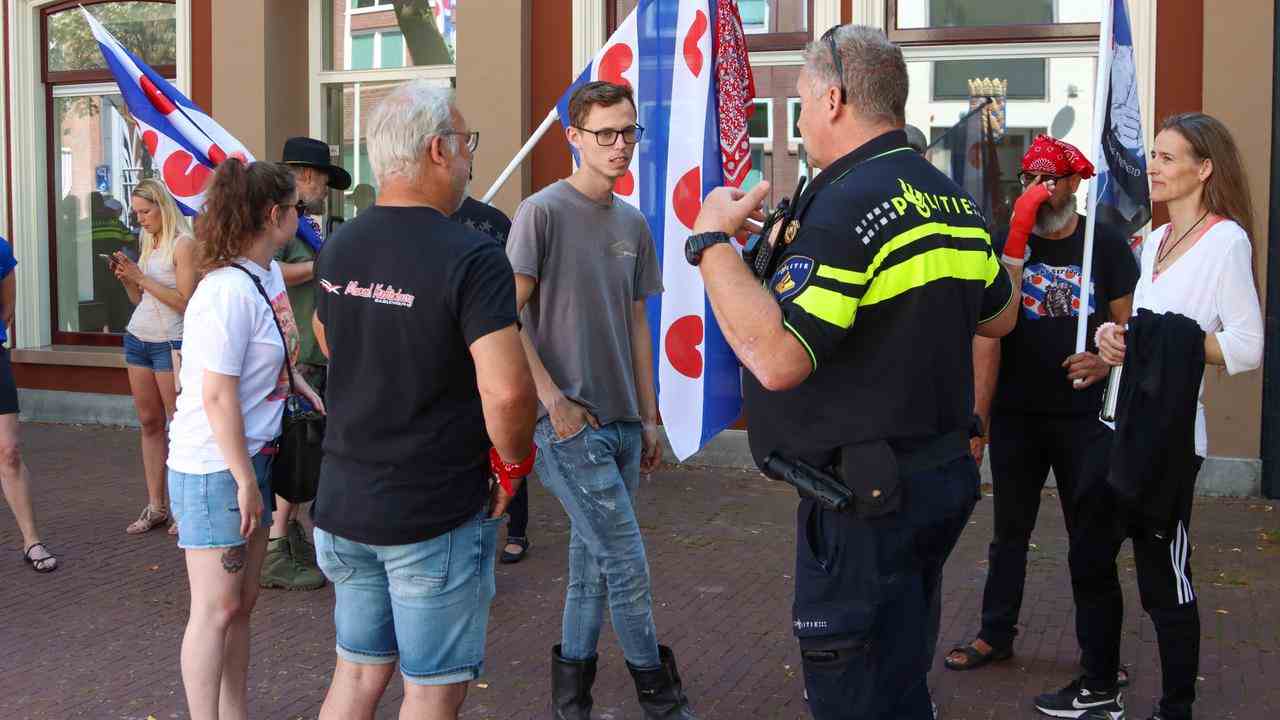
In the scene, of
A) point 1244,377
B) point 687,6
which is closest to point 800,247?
point 687,6

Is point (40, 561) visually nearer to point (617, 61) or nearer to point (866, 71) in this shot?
point (617, 61)

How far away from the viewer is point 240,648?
13.0 feet

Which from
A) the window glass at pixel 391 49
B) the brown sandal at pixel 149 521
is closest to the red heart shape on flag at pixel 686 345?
the brown sandal at pixel 149 521

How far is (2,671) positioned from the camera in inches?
201

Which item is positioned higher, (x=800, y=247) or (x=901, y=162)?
(x=901, y=162)

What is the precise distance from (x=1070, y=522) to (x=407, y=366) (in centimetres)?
270

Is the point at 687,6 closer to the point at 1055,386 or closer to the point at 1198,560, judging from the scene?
the point at 1055,386

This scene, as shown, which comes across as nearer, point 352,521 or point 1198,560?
point 352,521

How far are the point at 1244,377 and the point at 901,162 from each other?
6222 mm

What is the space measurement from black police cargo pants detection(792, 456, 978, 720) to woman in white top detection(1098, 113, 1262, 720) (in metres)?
1.57

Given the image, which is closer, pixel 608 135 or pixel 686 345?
pixel 608 135

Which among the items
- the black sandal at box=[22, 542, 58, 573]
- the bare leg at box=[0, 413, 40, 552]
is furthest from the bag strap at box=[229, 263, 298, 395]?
the black sandal at box=[22, 542, 58, 573]

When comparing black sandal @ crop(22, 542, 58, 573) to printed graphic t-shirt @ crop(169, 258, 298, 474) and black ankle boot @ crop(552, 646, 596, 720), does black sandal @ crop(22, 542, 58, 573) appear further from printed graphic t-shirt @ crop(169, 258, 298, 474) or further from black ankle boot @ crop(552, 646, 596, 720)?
black ankle boot @ crop(552, 646, 596, 720)

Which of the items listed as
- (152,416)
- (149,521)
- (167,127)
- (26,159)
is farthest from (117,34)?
(167,127)
